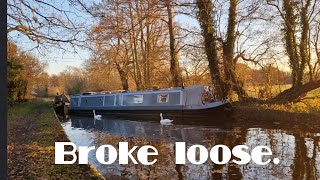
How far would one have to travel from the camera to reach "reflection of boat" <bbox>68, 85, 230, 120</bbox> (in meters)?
16.4

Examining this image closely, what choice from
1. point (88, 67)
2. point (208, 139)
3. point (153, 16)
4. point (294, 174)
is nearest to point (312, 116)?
point (208, 139)

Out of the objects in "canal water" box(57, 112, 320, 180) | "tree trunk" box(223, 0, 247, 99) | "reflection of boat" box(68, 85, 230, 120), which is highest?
"tree trunk" box(223, 0, 247, 99)

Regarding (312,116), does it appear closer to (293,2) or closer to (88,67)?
(293,2)

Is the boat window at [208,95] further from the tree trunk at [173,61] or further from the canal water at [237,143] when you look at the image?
the tree trunk at [173,61]

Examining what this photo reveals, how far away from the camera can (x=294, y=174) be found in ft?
20.5

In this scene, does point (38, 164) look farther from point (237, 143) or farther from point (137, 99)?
point (137, 99)

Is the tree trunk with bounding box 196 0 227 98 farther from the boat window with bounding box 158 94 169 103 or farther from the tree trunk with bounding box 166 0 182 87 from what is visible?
the tree trunk with bounding box 166 0 182 87

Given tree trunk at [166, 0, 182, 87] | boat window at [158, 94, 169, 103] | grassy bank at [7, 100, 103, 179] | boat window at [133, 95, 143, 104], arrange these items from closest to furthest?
grassy bank at [7, 100, 103, 179]
boat window at [158, 94, 169, 103]
boat window at [133, 95, 143, 104]
tree trunk at [166, 0, 182, 87]

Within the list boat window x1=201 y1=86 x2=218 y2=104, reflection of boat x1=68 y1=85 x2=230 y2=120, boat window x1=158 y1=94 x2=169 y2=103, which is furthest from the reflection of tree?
boat window x1=158 y1=94 x2=169 y2=103

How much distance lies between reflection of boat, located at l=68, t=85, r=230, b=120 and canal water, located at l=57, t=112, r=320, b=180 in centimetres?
141

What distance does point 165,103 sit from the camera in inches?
709

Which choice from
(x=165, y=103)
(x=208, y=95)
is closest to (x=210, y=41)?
(x=208, y=95)

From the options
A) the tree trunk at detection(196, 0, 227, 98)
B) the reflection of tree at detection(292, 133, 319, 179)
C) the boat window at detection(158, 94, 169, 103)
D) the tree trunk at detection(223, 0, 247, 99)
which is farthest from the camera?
the boat window at detection(158, 94, 169, 103)

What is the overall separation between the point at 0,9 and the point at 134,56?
23.1 metres
